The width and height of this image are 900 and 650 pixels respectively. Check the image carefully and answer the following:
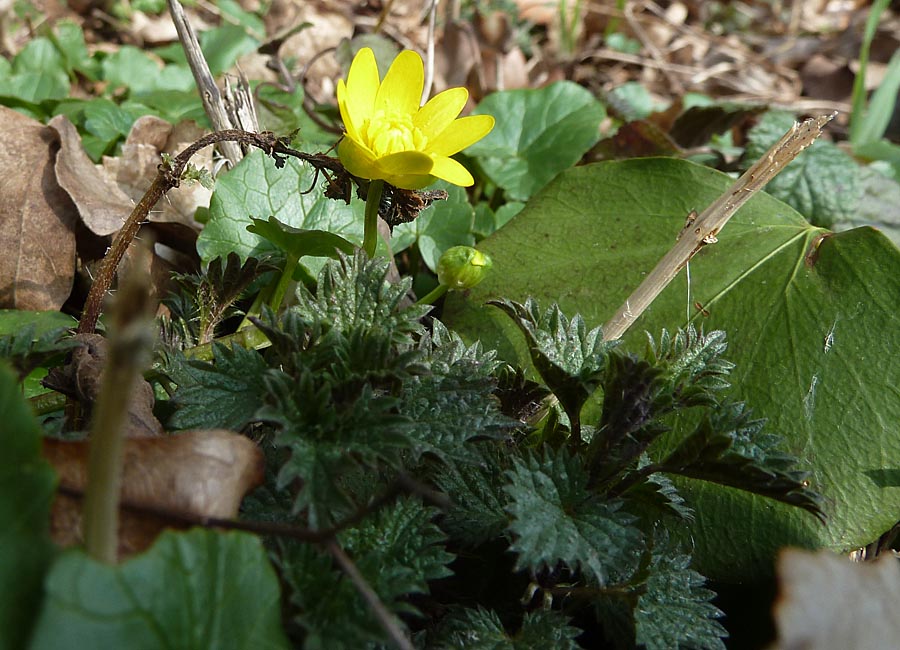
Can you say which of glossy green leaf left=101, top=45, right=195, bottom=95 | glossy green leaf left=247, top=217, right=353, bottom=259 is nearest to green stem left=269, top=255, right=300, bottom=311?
glossy green leaf left=247, top=217, right=353, bottom=259

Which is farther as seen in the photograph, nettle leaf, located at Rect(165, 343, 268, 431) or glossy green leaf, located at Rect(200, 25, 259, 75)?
glossy green leaf, located at Rect(200, 25, 259, 75)

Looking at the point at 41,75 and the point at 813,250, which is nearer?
the point at 813,250

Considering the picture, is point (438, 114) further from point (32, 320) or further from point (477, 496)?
point (32, 320)

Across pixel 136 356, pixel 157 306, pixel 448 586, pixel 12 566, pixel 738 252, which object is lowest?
pixel 448 586

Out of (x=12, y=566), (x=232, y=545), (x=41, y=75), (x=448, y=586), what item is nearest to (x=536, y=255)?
(x=448, y=586)

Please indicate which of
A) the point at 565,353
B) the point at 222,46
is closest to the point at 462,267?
the point at 565,353

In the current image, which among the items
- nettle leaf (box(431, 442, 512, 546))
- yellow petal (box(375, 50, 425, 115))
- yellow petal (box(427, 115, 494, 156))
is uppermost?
yellow petal (box(375, 50, 425, 115))

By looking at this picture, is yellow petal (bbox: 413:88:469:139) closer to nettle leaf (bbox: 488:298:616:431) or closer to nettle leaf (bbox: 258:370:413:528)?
nettle leaf (bbox: 488:298:616:431)

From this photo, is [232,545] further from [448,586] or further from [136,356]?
[448,586]
